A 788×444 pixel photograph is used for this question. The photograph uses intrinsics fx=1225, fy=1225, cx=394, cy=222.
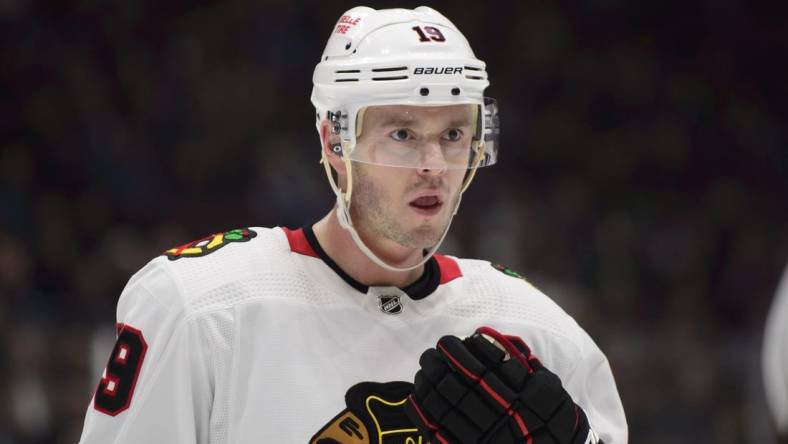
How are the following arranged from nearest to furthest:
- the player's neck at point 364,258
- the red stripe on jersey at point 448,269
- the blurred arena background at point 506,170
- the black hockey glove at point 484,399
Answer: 1. the black hockey glove at point 484,399
2. the player's neck at point 364,258
3. the red stripe on jersey at point 448,269
4. the blurred arena background at point 506,170

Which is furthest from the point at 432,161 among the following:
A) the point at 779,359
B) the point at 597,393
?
the point at 779,359

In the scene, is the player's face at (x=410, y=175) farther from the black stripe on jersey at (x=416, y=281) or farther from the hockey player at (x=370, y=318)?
the black stripe on jersey at (x=416, y=281)

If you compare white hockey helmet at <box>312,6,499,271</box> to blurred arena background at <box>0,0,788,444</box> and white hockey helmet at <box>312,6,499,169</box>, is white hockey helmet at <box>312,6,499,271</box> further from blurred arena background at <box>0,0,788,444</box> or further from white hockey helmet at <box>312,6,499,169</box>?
blurred arena background at <box>0,0,788,444</box>

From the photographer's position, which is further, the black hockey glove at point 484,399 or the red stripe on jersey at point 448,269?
the red stripe on jersey at point 448,269

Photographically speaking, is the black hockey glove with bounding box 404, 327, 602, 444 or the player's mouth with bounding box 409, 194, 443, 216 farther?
the player's mouth with bounding box 409, 194, 443, 216

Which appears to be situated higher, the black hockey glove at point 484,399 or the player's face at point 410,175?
the player's face at point 410,175

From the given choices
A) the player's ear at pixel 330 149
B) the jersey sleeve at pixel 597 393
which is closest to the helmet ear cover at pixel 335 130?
the player's ear at pixel 330 149

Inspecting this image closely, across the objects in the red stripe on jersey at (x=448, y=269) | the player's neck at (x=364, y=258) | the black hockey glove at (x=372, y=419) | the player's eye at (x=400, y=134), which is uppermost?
the player's eye at (x=400, y=134)

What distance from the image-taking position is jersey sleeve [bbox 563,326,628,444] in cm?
270

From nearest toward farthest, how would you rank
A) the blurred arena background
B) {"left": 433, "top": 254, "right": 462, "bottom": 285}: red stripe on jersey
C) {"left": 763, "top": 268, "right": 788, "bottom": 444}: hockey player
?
{"left": 763, "top": 268, "right": 788, "bottom": 444}: hockey player
{"left": 433, "top": 254, "right": 462, "bottom": 285}: red stripe on jersey
the blurred arena background

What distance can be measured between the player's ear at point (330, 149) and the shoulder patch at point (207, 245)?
236mm

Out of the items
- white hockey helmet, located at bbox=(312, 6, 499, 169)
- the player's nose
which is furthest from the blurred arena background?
the player's nose

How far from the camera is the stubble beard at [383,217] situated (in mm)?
2523

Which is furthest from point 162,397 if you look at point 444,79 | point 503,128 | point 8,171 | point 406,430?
point 503,128
